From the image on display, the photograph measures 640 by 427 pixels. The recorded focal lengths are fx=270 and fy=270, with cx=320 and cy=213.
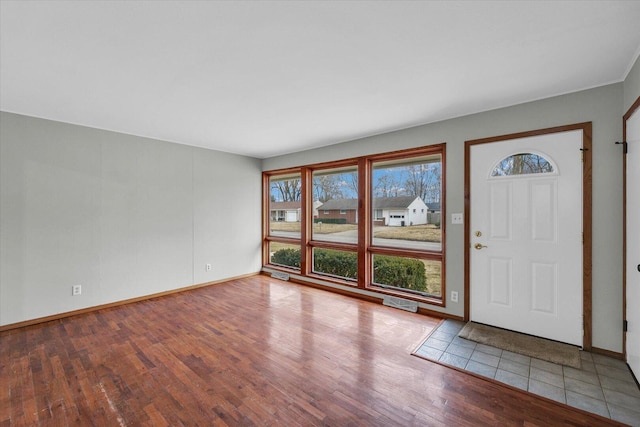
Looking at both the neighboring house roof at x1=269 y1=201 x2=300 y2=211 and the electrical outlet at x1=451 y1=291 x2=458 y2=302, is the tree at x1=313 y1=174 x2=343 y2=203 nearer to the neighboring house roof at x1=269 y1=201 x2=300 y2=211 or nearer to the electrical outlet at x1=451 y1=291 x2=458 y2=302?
the neighboring house roof at x1=269 y1=201 x2=300 y2=211

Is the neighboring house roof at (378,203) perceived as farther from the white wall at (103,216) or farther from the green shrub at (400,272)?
the white wall at (103,216)

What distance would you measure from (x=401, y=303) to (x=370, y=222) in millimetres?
1308

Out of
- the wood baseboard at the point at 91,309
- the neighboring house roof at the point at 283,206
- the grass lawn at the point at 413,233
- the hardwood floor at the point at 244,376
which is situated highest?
the neighboring house roof at the point at 283,206

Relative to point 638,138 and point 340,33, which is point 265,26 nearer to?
point 340,33

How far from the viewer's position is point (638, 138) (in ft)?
6.98

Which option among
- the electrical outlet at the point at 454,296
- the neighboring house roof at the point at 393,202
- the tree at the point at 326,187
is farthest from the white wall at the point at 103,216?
the electrical outlet at the point at 454,296

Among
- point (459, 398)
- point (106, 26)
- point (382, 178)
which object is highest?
point (106, 26)

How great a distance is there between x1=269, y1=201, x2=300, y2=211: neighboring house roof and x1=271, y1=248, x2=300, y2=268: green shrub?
875 millimetres

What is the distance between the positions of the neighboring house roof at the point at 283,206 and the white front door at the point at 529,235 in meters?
3.19

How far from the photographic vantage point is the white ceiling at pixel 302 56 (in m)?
1.59

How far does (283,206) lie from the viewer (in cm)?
570

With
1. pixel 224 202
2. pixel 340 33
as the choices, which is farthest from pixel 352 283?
pixel 340 33

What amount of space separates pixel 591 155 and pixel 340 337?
3053 millimetres

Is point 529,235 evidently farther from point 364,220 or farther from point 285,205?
point 285,205
